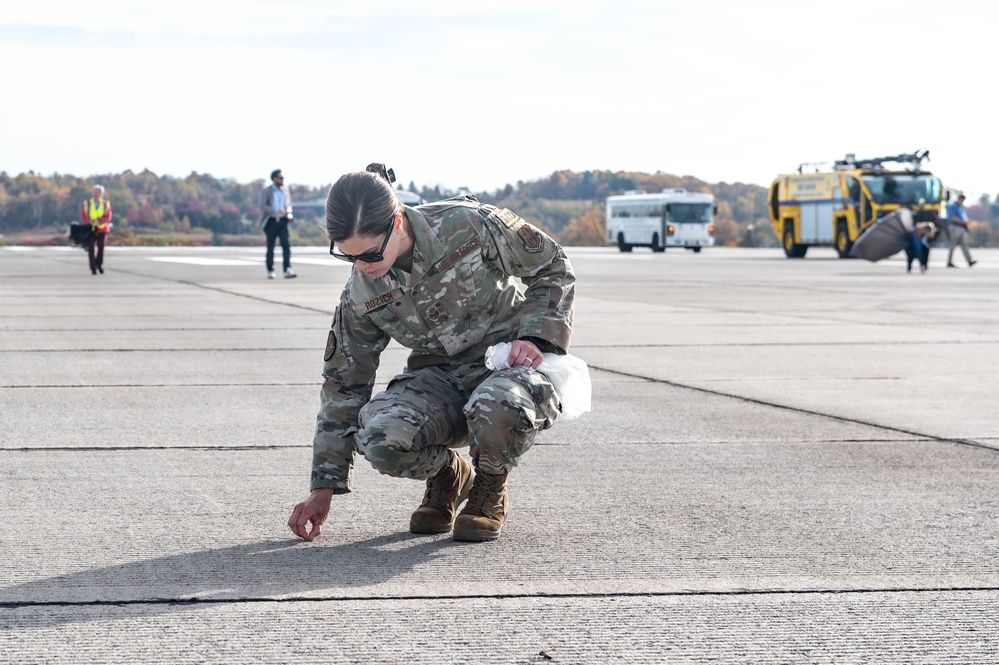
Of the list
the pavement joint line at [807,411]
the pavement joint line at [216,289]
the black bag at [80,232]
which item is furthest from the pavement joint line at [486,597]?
the black bag at [80,232]

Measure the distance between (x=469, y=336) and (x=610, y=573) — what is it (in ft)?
3.17

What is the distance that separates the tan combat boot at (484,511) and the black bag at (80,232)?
2082cm

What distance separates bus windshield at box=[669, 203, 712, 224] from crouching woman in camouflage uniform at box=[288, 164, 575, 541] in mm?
45187

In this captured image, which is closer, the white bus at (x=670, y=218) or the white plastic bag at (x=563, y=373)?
the white plastic bag at (x=563, y=373)

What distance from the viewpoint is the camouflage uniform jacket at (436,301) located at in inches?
168

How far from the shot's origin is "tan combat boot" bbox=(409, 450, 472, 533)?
449cm

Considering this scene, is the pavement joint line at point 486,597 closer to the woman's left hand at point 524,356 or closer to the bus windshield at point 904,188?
the woman's left hand at point 524,356

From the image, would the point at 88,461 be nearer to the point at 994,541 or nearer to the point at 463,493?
the point at 463,493

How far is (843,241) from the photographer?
4050 centimetres

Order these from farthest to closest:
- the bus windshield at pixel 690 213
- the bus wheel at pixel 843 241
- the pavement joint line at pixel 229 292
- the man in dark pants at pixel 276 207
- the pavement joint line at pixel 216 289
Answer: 1. the bus windshield at pixel 690 213
2. the bus wheel at pixel 843 241
3. the man in dark pants at pixel 276 207
4. the pavement joint line at pixel 216 289
5. the pavement joint line at pixel 229 292

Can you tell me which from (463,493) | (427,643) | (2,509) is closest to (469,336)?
(463,493)

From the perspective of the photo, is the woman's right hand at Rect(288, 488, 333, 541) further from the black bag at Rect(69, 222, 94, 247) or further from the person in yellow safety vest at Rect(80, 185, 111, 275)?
the black bag at Rect(69, 222, 94, 247)

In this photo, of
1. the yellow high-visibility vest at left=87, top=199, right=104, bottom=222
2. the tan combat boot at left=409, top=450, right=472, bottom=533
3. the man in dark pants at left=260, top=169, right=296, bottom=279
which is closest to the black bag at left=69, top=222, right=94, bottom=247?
the yellow high-visibility vest at left=87, top=199, right=104, bottom=222

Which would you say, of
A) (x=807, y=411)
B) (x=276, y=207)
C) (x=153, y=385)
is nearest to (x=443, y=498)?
(x=807, y=411)
